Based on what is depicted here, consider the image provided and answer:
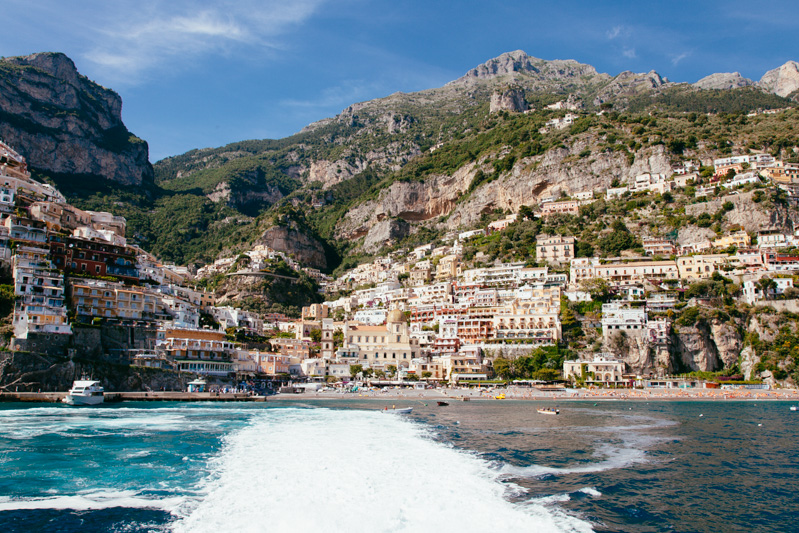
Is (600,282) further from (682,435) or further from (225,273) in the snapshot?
(225,273)

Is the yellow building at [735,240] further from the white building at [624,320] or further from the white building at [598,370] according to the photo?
the white building at [598,370]

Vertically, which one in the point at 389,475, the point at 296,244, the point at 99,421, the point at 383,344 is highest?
the point at 296,244

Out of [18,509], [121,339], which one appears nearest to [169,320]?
[121,339]

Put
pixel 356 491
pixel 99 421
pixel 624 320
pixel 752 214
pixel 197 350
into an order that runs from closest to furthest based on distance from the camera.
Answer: pixel 356 491, pixel 99 421, pixel 197 350, pixel 624 320, pixel 752 214

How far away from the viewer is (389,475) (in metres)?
18.3

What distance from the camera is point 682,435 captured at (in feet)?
97.6

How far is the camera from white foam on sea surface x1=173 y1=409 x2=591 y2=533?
43.3 ft

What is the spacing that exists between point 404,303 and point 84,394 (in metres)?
61.4

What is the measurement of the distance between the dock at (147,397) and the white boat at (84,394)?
1.99 meters

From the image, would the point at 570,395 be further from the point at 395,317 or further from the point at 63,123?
the point at 63,123

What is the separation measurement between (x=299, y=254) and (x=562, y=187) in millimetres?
59359

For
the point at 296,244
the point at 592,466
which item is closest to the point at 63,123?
the point at 296,244

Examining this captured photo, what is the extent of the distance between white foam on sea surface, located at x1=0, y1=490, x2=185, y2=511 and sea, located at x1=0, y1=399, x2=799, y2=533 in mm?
56

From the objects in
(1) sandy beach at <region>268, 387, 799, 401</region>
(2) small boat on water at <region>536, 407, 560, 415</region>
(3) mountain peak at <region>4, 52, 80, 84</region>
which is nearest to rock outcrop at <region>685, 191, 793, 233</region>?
(1) sandy beach at <region>268, 387, 799, 401</region>
